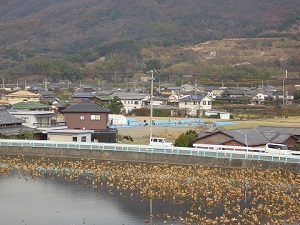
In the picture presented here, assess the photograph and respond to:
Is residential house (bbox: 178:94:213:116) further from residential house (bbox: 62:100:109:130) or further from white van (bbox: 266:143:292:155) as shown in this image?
white van (bbox: 266:143:292:155)

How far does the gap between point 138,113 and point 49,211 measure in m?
32.2

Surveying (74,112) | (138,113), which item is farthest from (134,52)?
(74,112)

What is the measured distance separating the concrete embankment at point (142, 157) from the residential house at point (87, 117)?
18.1 feet

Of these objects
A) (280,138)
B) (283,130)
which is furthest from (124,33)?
(280,138)

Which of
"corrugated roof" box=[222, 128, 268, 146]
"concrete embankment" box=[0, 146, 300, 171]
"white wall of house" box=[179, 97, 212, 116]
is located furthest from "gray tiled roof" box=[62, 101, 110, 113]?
"white wall of house" box=[179, 97, 212, 116]

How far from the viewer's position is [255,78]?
8388cm

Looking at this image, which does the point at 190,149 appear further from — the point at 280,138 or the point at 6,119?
the point at 6,119

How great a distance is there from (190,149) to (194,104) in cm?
2871

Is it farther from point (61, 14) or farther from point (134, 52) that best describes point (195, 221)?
point (61, 14)

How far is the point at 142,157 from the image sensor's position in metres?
23.1

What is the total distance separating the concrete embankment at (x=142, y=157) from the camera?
69.7 feet

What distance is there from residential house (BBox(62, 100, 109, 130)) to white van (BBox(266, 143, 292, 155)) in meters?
9.33

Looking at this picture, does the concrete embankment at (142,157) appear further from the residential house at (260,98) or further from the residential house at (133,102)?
the residential house at (260,98)

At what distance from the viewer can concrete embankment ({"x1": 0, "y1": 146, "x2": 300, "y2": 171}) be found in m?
21.2
